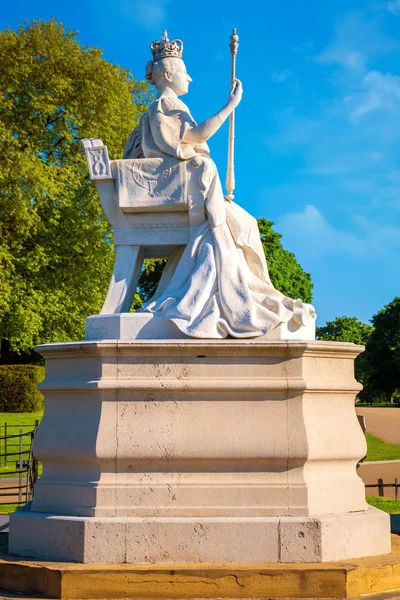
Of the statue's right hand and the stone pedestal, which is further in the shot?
the statue's right hand

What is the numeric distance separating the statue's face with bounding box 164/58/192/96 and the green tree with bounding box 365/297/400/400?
166 feet

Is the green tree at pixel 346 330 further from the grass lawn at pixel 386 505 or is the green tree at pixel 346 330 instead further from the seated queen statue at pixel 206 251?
the seated queen statue at pixel 206 251

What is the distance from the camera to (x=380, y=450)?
23.9 metres

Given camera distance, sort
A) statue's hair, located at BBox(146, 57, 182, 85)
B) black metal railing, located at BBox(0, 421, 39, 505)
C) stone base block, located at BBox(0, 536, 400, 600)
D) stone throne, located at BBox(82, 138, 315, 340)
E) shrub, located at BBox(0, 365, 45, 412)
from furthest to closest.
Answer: shrub, located at BBox(0, 365, 45, 412), black metal railing, located at BBox(0, 421, 39, 505), statue's hair, located at BBox(146, 57, 182, 85), stone throne, located at BBox(82, 138, 315, 340), stone base block, located at BBox(0, 536, 400, 600)

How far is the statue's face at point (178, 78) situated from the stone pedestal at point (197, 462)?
2.60 meters

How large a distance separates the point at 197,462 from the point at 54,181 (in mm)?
20418

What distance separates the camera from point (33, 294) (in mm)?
25906

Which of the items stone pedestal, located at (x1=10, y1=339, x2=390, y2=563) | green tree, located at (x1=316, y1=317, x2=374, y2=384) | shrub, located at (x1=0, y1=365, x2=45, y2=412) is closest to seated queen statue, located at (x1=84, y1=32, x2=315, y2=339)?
stone pedestal, located at (x1=10, y1=339, x2=390, y2=563)

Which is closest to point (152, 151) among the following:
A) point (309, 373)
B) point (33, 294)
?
point (309, 373)

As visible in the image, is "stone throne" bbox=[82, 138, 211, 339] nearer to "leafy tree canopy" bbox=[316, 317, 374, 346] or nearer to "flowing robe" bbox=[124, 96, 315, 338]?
"flowing robe" bbox=[124, 96, 315, 338]

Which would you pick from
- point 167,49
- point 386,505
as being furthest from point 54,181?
point 167,49

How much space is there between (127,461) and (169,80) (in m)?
3.44

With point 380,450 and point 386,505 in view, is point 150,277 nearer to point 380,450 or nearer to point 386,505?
point 380,450

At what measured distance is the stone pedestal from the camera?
624 cm
